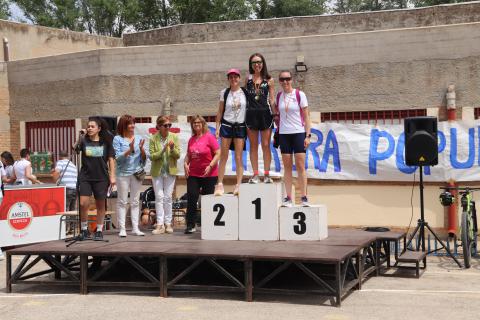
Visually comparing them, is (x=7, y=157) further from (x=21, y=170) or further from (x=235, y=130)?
(x=235, y=130)

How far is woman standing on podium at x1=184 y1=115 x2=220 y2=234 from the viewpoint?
10422mm

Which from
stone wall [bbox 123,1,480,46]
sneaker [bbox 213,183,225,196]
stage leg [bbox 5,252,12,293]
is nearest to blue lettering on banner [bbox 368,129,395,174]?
sneaker [bbox 213,183,225,196]

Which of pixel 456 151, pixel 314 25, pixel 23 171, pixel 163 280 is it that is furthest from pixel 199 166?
pixel 314 25

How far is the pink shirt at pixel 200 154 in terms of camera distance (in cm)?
1042

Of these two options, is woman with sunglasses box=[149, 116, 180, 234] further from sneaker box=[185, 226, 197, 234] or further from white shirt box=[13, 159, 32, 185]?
white shirt box=[13, 159, 32, 185]

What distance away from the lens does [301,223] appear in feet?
30.6

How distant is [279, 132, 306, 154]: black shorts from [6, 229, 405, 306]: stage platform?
134 cm

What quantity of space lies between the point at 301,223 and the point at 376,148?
5114 mm

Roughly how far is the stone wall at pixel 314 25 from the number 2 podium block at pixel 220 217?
14232mm

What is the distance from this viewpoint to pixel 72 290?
9.16 m

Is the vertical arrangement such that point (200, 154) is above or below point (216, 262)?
above

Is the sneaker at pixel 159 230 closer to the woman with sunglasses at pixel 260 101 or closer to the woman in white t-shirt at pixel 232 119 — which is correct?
the woman in white t-shirt at pixel 232 119

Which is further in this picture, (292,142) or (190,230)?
(190,230)

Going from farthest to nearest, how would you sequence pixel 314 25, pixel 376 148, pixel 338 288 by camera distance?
pixel 314 25 → pixel 376 148 → pixel 338 288
